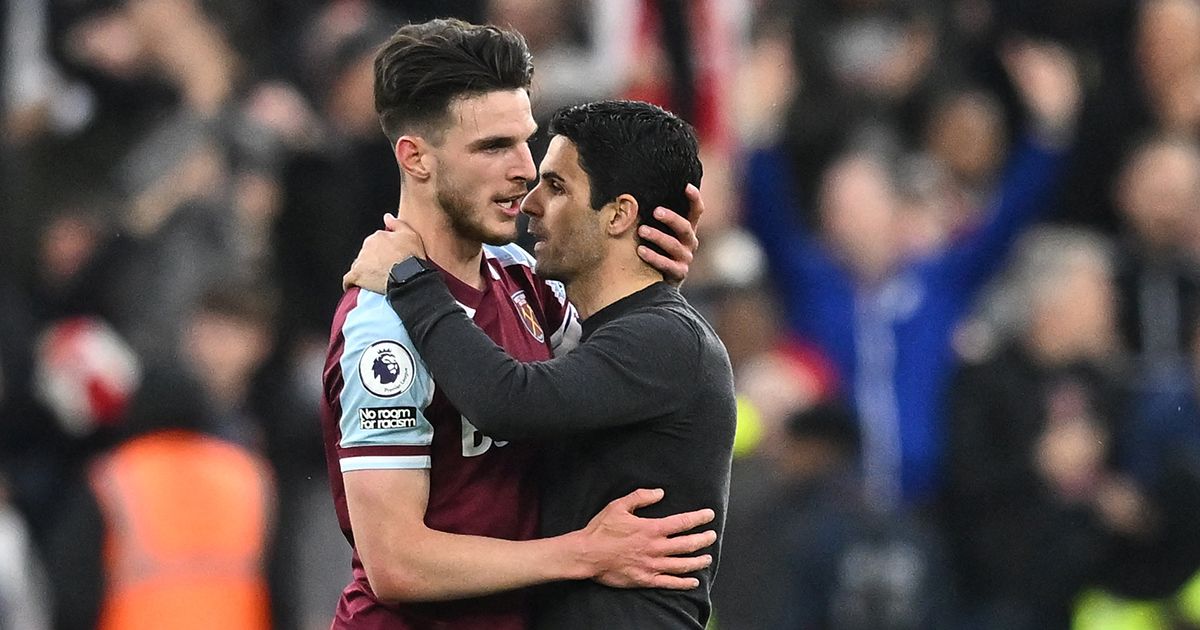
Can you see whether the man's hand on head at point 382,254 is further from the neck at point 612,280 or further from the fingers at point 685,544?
the fingers at point 685,544

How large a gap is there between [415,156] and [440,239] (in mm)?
175

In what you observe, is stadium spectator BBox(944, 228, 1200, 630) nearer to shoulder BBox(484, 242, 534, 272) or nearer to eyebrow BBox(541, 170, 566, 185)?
shoulder BBox(484, 242, 534, 272)

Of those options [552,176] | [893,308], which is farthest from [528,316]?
[893,308]

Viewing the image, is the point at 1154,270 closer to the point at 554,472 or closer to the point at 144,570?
the point at 144,570

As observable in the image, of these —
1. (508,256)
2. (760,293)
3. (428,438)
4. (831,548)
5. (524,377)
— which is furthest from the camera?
(760,293)

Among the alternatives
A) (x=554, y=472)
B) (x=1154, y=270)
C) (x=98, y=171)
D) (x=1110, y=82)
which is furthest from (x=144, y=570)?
(x=1110, y=82)

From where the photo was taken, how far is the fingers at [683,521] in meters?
4.06

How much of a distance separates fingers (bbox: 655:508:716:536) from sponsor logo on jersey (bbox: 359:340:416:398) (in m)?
0.58

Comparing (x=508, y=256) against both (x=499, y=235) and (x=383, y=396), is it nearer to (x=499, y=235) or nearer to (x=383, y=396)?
(x=499, y=235)

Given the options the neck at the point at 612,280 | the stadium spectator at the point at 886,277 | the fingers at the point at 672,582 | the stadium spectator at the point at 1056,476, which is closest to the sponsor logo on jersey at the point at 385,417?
the neck at the point at 612,280

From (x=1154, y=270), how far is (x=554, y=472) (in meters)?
5.31

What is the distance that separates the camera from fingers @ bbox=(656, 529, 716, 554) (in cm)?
405

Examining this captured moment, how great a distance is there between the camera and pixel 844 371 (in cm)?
862

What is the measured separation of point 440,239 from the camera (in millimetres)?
4180
